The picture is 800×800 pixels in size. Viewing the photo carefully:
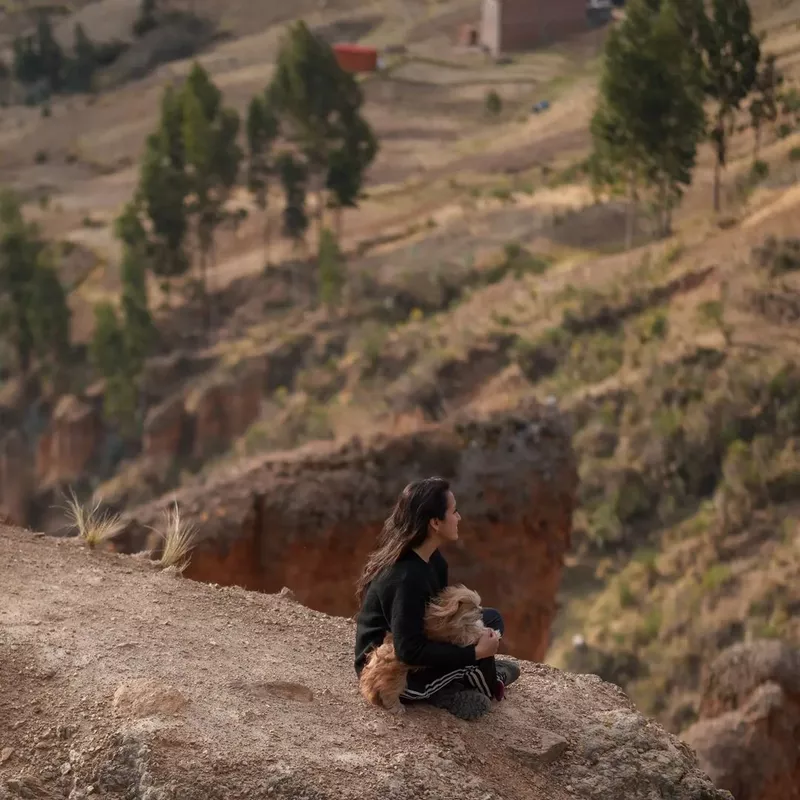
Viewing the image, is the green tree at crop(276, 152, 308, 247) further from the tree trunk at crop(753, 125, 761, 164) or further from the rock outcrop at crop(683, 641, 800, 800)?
the rock outcrop at crop(683, 641, 800, 800)

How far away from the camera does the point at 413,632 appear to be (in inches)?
221

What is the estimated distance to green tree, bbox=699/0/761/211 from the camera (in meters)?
20.3

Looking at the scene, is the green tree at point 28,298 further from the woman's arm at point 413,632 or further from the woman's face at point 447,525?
the woman's arm at point 413,632

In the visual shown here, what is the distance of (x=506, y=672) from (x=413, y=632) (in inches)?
33.5

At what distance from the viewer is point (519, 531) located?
1380 centimetres

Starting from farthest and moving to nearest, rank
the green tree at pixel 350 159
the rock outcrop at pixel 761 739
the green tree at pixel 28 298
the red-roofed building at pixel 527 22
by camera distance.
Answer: the green tree at pixel 28 298 → the green tree at pixel 350 159 → the red-roofed building at pixel 527 22 → the rock outcrop at pixel 761 739

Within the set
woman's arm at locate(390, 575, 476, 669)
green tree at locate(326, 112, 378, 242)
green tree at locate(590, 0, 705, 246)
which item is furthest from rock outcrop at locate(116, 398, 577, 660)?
green tree at locate(326, 112, 378, 242)

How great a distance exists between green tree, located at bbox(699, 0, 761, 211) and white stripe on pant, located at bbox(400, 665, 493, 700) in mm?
16508

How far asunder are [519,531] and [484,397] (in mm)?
12084

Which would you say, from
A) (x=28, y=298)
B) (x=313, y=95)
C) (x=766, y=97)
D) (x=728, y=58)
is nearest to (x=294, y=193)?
(x=313, y=95)

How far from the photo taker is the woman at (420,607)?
5.65 metres

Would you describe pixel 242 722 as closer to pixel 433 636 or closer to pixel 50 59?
pixel 433 636

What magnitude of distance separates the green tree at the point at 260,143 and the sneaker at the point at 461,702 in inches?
1258

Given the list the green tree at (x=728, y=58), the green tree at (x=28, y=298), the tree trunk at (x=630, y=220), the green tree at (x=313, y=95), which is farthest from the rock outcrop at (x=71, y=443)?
the green tree at (x=728, y=58)
